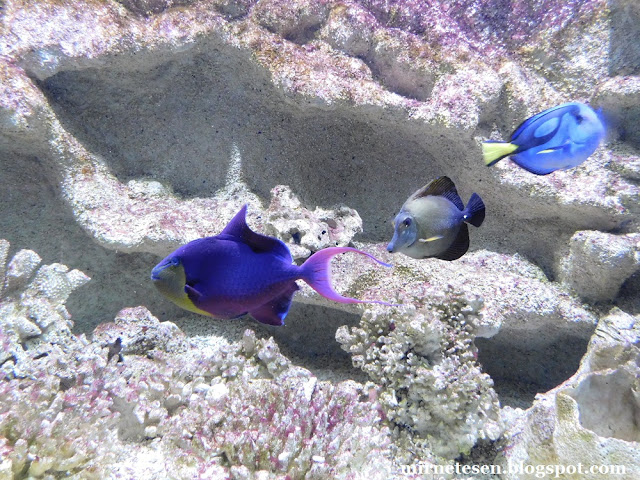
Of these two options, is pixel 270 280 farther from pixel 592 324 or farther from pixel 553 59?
pixel 553 59

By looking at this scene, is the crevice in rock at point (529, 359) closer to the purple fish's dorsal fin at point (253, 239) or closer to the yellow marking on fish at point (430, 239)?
the yellow marking on fish at point (430, 239)

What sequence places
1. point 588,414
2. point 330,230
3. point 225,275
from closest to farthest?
point 225,275 < point 588,414 < point 330,230

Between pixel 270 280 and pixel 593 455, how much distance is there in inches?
76.7

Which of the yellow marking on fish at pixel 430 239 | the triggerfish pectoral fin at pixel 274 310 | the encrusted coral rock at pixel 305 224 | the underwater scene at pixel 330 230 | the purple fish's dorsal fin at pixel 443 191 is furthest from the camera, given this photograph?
the encrusted coral rock at pixel 305 224

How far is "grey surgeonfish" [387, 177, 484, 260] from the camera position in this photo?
2.02m

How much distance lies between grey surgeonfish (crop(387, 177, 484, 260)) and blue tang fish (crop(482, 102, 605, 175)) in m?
0.30

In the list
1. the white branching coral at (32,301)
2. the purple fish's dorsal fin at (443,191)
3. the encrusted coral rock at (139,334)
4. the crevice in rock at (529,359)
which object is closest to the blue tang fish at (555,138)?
the purple fish's dorsal fin at (443,191)

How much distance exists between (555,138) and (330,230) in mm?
1978

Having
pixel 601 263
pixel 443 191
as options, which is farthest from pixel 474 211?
pixel 601 263

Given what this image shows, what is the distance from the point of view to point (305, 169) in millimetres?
4051

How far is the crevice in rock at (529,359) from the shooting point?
3.41 meters

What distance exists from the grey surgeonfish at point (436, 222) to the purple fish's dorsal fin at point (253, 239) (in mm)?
750

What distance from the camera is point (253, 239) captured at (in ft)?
5.08

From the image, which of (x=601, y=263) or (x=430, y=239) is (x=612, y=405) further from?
(x=430, y=239)
